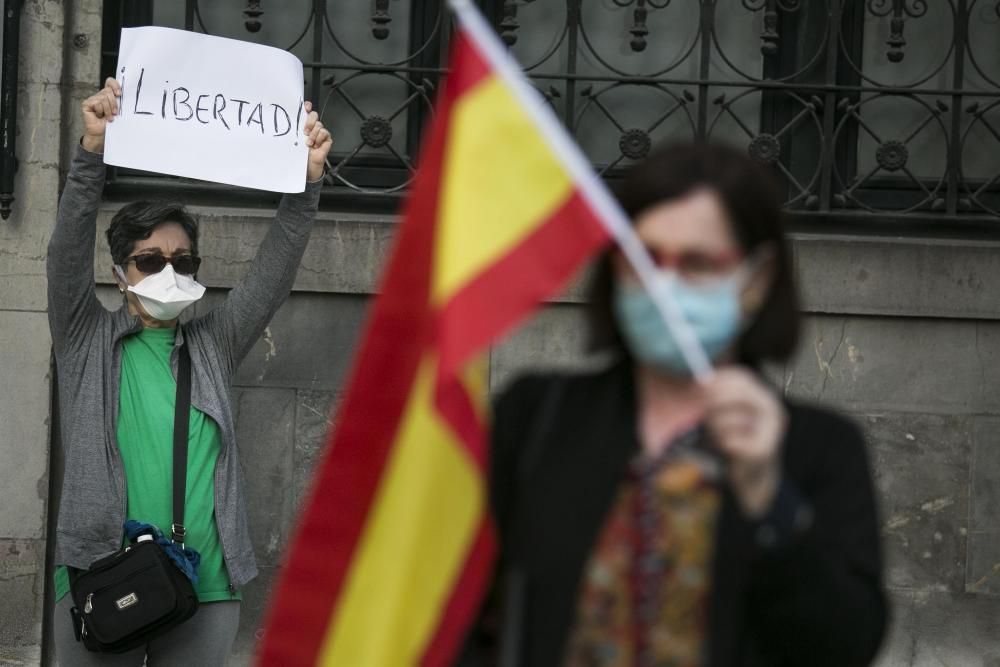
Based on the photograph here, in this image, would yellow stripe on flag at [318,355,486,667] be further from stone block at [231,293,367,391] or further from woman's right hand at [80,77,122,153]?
stone block at [231,293,367,391]

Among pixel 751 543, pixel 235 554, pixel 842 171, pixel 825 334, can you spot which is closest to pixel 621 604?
pixel 751 543

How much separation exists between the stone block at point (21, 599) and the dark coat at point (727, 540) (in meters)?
4.56

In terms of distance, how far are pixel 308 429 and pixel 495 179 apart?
4359 mm

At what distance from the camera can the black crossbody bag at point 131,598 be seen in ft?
14.6

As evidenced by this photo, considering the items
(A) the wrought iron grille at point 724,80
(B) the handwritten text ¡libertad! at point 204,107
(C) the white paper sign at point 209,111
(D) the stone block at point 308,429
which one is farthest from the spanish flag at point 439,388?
(A) the wrought iron grille at point 724,80

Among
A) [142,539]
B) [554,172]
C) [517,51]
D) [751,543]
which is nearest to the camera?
[751,543]

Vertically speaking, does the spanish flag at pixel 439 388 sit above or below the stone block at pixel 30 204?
above

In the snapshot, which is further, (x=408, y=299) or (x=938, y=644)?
(x=938, y=644)

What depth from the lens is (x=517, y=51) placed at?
6922mm

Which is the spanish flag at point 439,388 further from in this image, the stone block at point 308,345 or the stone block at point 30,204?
the stone block at point 30,204

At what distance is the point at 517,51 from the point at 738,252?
15.6 feet

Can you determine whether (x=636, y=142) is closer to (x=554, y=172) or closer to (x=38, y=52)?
(x=38, y=52)

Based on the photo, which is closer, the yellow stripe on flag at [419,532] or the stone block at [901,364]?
the yellow stripe on flag at [419,532]

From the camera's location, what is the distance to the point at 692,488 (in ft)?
7.34
